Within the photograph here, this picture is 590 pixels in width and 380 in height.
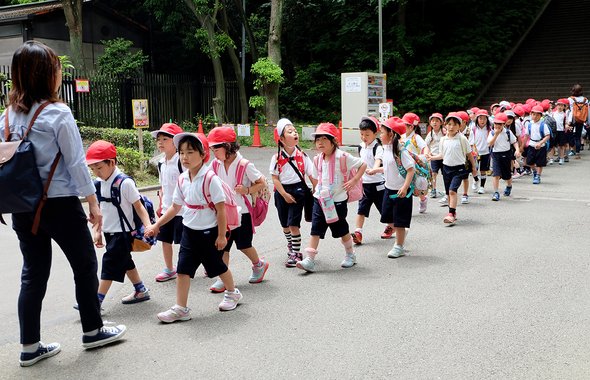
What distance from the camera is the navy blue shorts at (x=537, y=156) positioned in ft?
45.1

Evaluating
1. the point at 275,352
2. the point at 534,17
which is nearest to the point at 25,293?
Answer: the point at 275,352

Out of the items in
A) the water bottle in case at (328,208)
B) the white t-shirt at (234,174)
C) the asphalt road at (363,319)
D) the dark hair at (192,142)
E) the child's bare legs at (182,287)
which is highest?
the dark hair at (192,142)

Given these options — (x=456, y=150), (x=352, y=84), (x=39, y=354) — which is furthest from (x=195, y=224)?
(x=352, y=84)

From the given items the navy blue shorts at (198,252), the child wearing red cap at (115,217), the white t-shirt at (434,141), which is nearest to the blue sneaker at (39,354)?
the child wearing red cap at (115,217)

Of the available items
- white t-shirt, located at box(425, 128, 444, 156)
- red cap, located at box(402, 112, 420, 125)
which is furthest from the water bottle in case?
white t-shirt, located at box(425, 128, 444, 156)

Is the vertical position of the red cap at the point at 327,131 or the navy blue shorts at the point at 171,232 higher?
the red cap at the point at 327,131

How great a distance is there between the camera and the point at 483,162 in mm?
12570

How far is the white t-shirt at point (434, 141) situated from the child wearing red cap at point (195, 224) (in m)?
7.03

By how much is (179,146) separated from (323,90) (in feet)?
79.0

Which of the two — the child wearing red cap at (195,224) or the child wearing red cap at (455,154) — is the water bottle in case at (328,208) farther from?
the child wearing red cap at (455,154)

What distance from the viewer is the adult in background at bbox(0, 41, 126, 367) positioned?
14.0 feet

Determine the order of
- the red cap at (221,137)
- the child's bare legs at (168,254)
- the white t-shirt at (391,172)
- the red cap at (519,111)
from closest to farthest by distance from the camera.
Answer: the red cap at (221,137) → the child's bare legs at (168,254) → the white t-shirt at (391,172) → the red cap at (519,111)

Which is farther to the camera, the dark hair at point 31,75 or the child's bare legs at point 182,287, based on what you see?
the child's bare legs at point 182,287

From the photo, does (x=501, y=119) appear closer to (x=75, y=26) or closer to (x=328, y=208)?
(x=328, y=208)
